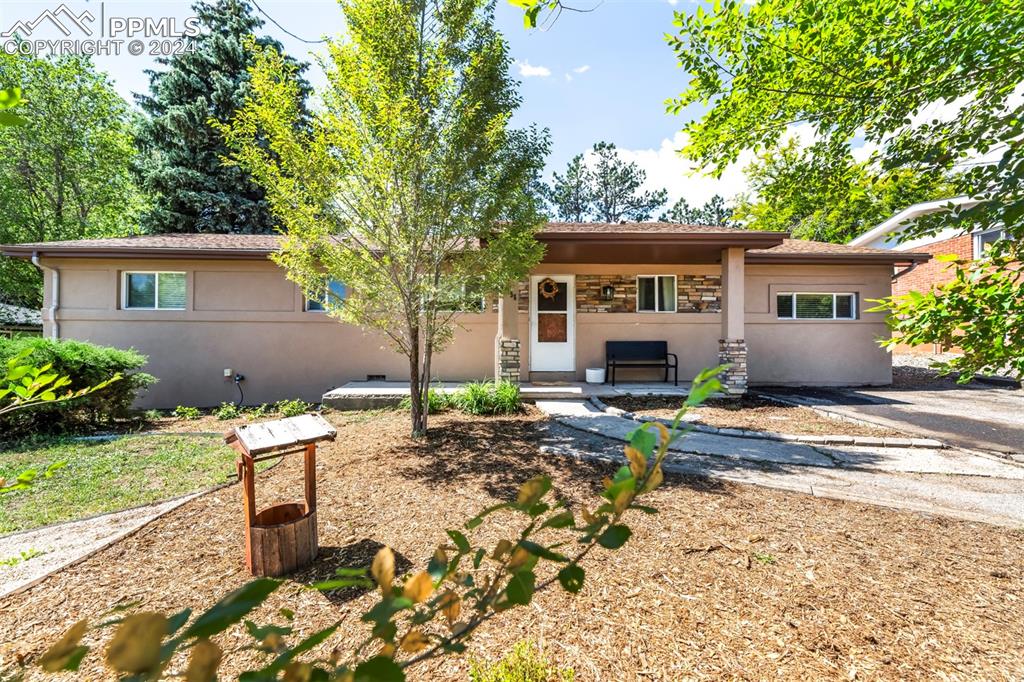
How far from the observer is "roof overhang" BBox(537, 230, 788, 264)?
7035mm

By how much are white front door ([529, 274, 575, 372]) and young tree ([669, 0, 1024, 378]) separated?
5.09 m

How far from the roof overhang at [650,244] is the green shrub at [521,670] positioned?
5680 millimetres

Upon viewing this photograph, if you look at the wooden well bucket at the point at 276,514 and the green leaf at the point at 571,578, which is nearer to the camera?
the green leaf at the point at 571,578

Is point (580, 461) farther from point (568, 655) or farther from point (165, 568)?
point (165, 568)

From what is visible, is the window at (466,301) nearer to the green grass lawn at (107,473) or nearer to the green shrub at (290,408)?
the green grass lawn at (107,473)

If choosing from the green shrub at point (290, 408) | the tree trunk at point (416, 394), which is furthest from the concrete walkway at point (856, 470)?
the green shrub at point (290, 408)

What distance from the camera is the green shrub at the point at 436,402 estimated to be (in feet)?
21.7

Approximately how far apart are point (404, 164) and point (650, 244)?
4.45 m

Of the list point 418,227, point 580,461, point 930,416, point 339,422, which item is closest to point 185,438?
point 339,422

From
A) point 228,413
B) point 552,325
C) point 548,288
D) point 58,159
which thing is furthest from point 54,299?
point 58,159

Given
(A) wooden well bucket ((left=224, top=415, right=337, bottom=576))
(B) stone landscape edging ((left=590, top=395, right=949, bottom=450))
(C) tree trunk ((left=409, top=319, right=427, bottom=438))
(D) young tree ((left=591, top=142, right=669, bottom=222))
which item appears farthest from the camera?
(D) young tree ((left=591, top=142, right=669, bottom=222))

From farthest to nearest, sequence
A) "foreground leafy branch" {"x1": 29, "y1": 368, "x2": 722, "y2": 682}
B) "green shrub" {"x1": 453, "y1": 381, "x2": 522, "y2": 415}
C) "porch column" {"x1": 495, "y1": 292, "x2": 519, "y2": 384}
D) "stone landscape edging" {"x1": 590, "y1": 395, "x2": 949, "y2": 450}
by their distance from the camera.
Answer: "porch column" {"x1": 495, "y1": 292, "x2": 519, "y2": 384}
"green shrub" {"x1": 453, "y1": 381, "x2": 522, "y2": 415}
"stone landscape edging" {"x1": 590, "y1": 395, "x2": 949, "y2": 450}
"foreground leafy branch" {"x1": 29, "y1": 368, "x2": 722, "y2": 682}

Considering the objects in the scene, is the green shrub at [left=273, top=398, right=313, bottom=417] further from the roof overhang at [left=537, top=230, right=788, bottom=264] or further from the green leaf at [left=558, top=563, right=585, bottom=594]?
the green leaf at [left=558, top=563, right=585, bottom=594]

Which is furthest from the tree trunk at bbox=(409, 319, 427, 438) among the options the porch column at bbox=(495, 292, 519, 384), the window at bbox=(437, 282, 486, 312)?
the porch column at bbox=(495, 292, 519, 384)
